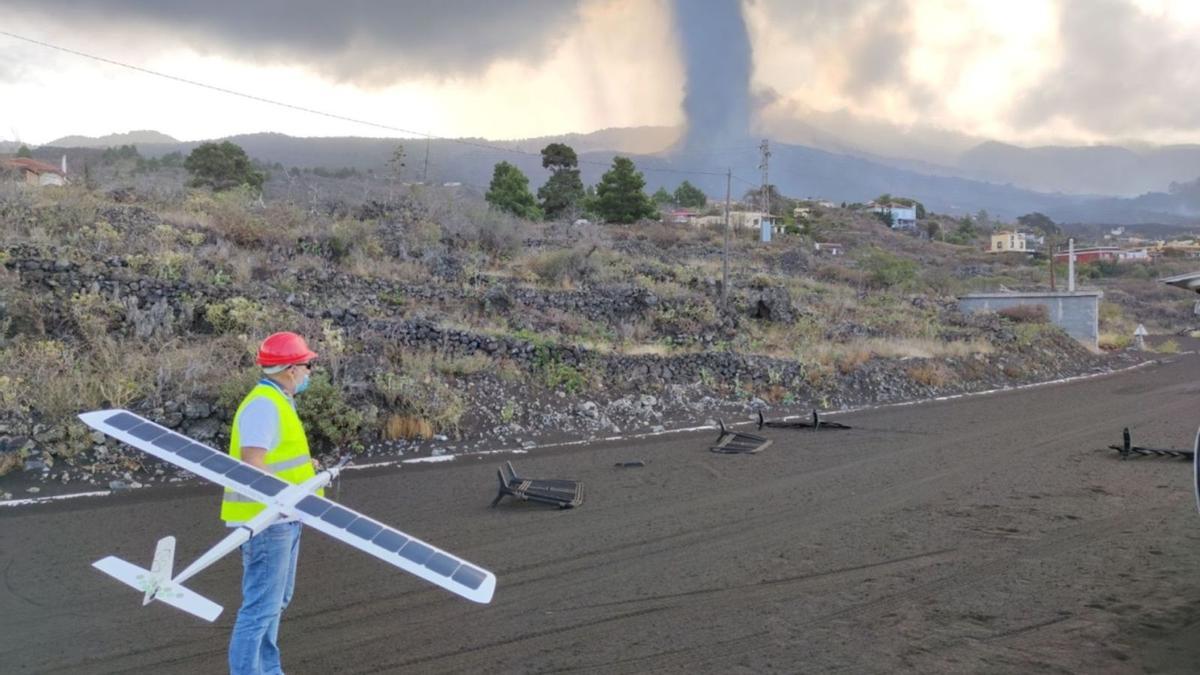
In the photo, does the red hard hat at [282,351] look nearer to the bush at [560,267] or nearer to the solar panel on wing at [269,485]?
the solar panel on wing at [269,485]

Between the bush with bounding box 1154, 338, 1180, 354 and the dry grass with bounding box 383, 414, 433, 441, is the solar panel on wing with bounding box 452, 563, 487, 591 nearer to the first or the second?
the dry grass with bounding box 383, 414, 433, 441

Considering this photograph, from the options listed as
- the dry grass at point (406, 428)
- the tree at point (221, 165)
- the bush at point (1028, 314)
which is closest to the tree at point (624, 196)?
the tree at point (221, 165)

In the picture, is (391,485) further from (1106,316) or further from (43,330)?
(1106,316)

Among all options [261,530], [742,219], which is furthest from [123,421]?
[742,219]

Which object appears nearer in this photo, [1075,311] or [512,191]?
[1075,311]

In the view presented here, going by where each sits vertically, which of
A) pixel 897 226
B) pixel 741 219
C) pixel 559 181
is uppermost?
pixel 897 226

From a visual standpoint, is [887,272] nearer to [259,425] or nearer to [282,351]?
[282,351]

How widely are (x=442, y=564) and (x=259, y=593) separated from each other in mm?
1055

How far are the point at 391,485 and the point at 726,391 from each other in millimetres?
8144

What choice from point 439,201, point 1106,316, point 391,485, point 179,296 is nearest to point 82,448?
point 391,485

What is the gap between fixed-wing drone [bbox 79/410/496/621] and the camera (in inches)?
138

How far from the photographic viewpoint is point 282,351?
4.07 m

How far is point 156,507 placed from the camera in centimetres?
760

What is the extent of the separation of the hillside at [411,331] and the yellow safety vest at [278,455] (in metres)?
6.00
